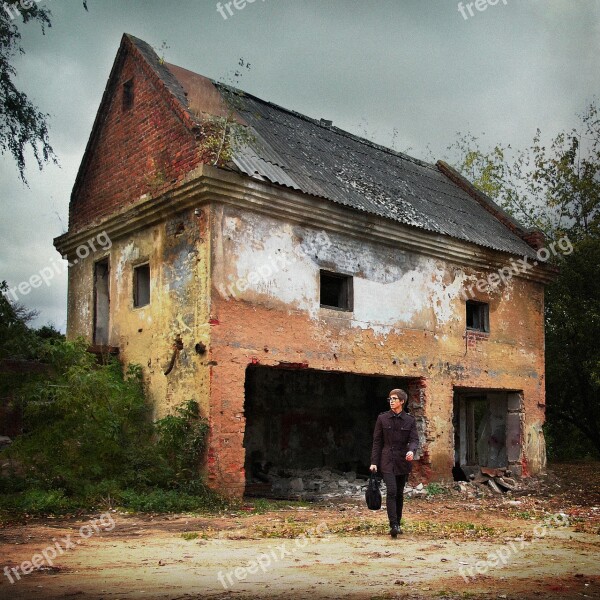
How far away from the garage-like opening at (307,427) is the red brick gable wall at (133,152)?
4857 mm

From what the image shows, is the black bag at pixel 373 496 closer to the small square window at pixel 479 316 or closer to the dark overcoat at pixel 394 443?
the dark overcoat at pixel 394 443

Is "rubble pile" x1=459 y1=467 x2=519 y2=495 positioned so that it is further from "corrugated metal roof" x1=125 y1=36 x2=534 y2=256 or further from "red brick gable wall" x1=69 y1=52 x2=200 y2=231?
"red brick gable wall" x1=69 y1=52 x2=200 y2=231

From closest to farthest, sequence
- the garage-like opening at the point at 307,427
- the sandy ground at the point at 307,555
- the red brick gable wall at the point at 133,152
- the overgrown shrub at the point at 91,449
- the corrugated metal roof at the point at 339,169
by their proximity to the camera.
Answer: the sandy ground at the point at 307,555 → the overgrown shrub at the point at 91,449 → the red brick gable wall at the point at 133,152 → the corrugated metal roof at the point at 339,169 → the garage-like opening at the point at 307,427

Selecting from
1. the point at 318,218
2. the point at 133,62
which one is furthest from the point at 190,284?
the point at 133,62

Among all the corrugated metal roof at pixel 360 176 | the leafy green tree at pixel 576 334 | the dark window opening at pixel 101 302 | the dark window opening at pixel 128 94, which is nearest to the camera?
the corrugated metal roof at pixel 360 176

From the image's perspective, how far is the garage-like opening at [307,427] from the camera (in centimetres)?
1641

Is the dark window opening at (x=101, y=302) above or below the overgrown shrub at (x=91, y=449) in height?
above

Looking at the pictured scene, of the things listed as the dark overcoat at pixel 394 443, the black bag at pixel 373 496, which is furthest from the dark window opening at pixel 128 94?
the black bag at pixel 373 496

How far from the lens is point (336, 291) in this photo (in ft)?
46.6

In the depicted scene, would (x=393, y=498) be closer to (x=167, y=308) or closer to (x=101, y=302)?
(x=167, y=308)

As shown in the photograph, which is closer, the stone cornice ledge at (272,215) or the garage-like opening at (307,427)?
the stone cornice ledge at (272,215)

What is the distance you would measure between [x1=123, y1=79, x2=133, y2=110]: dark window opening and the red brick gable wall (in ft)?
0.31

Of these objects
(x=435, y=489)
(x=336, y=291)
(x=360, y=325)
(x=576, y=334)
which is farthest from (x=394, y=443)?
(x=576, y=334)

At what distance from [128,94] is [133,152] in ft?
4.76
